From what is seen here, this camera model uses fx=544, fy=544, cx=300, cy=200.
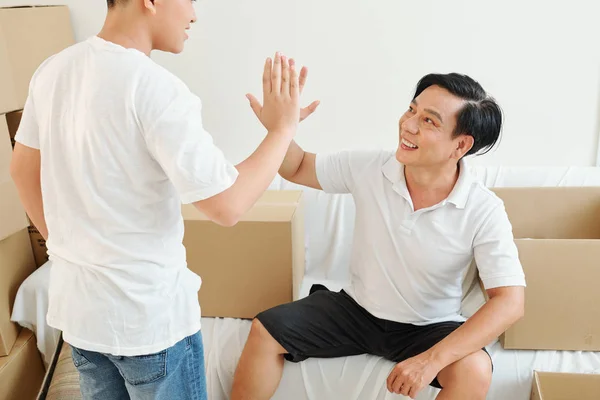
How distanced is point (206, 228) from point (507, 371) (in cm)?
96

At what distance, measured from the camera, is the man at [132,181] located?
0.78 m

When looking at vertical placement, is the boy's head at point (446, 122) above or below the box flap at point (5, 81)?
below

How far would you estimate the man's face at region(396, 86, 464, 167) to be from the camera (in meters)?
1.41

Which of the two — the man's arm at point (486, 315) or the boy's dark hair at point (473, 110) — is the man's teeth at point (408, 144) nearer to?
the boy's dark hair at point (473, 110)

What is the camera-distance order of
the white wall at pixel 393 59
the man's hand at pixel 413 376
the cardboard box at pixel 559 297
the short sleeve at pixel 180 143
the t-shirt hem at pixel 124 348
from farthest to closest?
the white wall at pixel 393 59
the cardboard box at pixel 559 297
the man's hand at pixel 413 376
the t-shirt hem at pixel 124 348
the short sleeve at pixel 180 143

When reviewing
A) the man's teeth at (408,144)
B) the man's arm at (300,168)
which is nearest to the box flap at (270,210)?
the man's arm at (300,168)

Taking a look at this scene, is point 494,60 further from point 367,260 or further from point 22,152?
point 22,152

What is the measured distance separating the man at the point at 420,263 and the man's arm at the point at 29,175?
69 centimetres

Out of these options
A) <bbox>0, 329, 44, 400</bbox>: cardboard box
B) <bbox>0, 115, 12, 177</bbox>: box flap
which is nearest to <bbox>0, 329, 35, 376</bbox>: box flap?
<bbox>0, 329, 44, 400</bbox>: cardboard box

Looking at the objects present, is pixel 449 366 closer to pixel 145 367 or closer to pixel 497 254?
pixel 497 254

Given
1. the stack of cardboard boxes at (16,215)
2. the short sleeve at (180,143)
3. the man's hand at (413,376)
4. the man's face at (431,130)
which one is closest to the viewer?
the short sleeve at (180,143)

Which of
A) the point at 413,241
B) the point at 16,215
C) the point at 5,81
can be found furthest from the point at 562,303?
the point at 5,81

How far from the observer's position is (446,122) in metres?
1.41

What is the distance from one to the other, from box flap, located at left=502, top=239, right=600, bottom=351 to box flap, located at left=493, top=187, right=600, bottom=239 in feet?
0.89
